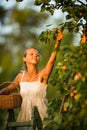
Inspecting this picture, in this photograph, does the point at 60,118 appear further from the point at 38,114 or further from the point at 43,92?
the point at 43,92

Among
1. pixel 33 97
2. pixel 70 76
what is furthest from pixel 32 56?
pixel 70 76

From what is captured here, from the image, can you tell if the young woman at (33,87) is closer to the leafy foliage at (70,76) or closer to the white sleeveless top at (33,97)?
the white sleeveless top at (33,97)

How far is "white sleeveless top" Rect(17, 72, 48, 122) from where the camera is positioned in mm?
5039

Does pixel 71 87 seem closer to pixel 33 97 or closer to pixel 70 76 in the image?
pixel 70 76

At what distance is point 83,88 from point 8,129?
70.3 inches

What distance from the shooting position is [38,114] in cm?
473

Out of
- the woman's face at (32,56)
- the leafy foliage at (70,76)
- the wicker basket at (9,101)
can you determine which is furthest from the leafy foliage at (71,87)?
the woman's face at (32,56)

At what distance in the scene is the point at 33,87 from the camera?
16.6 ft

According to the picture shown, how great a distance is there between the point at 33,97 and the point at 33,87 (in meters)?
0.11

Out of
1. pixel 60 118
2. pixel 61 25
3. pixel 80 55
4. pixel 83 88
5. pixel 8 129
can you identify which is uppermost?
pixel 61 25

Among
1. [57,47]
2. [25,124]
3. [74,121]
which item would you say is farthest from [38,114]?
[74,121]

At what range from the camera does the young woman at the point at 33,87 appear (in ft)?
16.5

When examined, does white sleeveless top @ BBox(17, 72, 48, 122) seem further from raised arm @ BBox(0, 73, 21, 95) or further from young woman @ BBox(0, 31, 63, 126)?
raised arm @ BBox(0, 73, 21, 95)

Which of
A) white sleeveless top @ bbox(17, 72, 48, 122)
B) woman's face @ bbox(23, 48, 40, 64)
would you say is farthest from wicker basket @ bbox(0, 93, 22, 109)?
woman's face @ bbox(23, 48, 40, 64)
